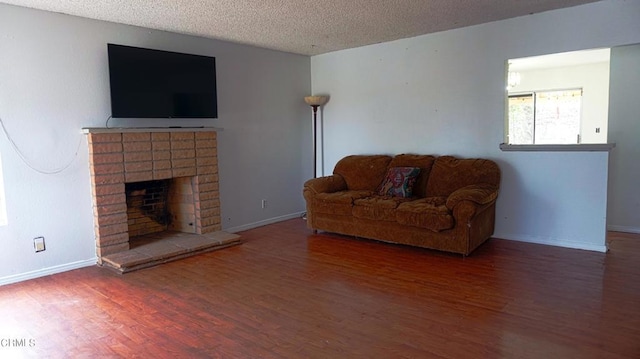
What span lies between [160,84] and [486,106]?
11.4 ft

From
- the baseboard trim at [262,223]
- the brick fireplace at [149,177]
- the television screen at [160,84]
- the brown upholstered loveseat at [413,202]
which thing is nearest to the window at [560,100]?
the brown upholstered loveseat at [413,202]

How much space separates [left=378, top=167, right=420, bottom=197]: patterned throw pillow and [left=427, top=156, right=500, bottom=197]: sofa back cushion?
219mm

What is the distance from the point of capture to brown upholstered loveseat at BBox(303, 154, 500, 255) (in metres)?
3.96

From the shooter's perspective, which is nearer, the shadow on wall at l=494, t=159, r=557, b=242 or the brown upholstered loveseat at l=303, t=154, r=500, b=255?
the brown upholstered loveseat at l=303, t=154, r=500, b=255

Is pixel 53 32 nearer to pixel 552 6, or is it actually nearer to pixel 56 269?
pixel 56 269

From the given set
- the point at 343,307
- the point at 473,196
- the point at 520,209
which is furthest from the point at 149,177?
the point at 520,209

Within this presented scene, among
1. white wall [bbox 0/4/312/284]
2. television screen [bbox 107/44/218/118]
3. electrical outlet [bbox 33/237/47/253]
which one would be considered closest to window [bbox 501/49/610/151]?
television screen [bbox 107/44/218/118]

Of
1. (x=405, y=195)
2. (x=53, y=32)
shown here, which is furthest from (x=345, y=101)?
(x=53, y=32)

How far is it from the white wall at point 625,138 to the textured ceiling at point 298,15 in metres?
1.39

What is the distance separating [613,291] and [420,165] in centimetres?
231

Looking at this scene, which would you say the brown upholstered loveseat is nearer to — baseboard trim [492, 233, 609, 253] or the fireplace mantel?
baseboard trim [492, 233, 609, 253]

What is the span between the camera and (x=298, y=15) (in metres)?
4.01

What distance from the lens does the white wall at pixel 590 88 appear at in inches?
253

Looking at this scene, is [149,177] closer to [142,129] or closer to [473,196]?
[142,129]
